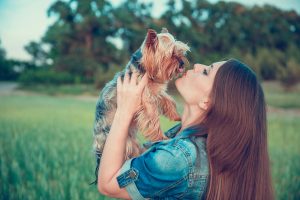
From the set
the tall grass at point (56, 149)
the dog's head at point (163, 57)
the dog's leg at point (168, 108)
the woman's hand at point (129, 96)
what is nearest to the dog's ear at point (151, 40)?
the dog's head at point (163, 57)

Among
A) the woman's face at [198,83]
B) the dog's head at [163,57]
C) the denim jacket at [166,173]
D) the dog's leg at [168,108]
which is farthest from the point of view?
the dog's leg at [168,108]

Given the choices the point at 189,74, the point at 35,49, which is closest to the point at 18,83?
the point at 35,49

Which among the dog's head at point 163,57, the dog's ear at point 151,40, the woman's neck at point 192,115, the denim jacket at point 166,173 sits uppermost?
the dog's ear at point 151,40

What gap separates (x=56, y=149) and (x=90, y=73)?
1.72m

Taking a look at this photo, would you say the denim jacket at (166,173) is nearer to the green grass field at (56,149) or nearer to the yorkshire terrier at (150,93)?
the yorkshire terrier at (150,93)

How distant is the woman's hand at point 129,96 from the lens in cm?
204

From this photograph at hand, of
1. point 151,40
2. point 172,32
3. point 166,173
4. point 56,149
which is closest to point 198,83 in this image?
point 166,173

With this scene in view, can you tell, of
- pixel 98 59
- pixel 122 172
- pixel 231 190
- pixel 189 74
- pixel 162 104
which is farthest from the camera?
pixel 98 59

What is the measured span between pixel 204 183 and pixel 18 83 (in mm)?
3634

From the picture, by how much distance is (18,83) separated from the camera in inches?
195

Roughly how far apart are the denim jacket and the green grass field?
157cm

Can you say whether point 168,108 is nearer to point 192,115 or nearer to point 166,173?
point 192,115

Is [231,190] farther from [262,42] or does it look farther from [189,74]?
[262,42]

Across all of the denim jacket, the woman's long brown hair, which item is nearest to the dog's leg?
the woman's long brown hair
